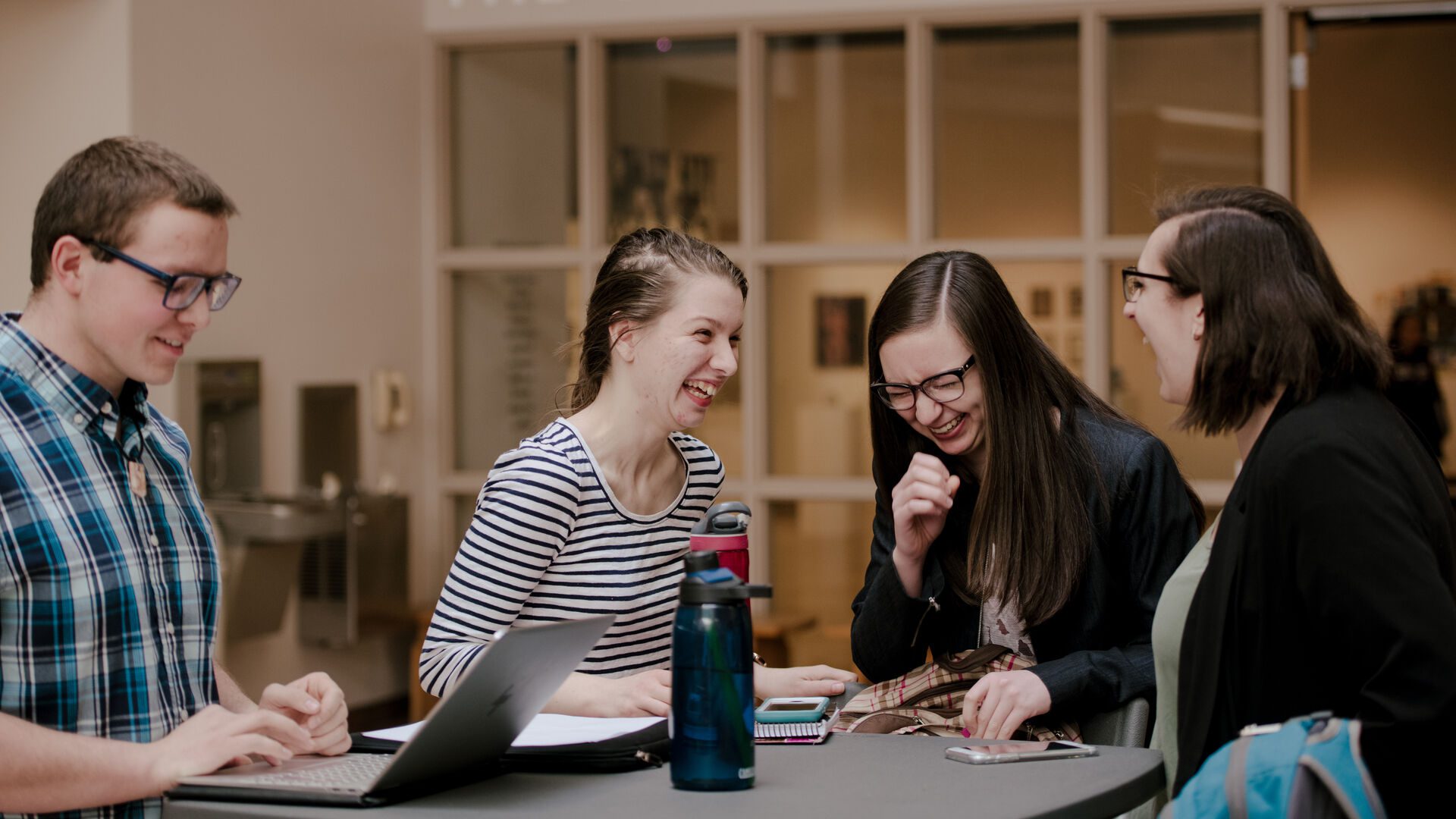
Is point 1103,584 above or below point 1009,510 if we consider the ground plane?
below

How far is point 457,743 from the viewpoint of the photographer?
1457 millimetres

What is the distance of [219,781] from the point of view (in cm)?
145

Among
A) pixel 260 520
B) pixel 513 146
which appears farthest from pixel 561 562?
pixel 513 146

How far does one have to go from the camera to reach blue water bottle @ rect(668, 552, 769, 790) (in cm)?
148

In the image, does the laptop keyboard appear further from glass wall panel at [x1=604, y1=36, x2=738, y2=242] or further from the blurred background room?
glass wall panel at [x1=604, y1=36, x2=738, y2=242]

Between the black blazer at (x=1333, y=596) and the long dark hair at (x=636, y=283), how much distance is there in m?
0.89

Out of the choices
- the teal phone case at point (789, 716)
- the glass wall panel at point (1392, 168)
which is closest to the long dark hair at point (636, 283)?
the teal phone case at point (789, 716)

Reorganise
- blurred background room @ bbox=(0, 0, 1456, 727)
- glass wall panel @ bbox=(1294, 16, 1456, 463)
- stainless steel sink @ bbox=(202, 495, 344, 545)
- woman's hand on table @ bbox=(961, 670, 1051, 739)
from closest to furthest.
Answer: woman's hand on table @ bbox=(961, 670, 1051, 739) < stainless steel sink @ bbox=(202, 495, 344, 545) < blurred background room @ bbox=(0, 0, 1456, 727) < glass wall panel @ bbox=(1294, 16, 1456, 463)

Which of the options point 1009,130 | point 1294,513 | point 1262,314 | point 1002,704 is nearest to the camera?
point 1294,513

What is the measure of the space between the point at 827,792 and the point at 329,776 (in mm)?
530

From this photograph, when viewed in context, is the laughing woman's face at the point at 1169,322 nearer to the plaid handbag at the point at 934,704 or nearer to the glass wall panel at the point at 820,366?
the plaid handbag at the point at 934,704

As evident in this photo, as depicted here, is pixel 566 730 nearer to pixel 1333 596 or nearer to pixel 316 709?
pixel 316 709

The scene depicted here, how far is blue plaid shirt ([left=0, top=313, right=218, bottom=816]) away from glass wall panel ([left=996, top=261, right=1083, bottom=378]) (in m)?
3.72

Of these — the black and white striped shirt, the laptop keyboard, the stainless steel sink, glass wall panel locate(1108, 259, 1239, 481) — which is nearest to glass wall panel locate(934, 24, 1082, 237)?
glass wall panel locate(1108, 259, 1239, 481)
